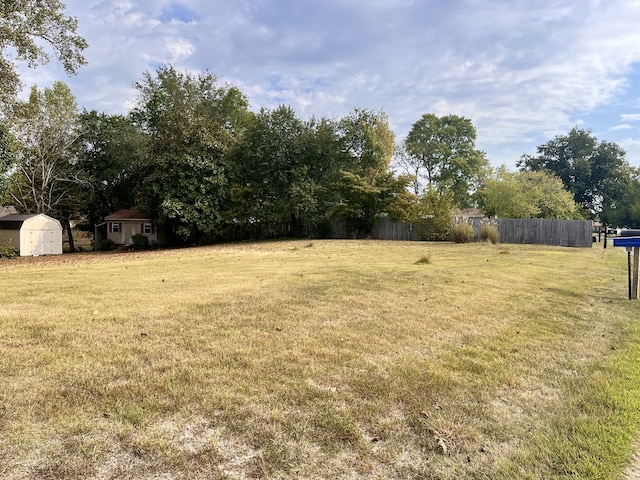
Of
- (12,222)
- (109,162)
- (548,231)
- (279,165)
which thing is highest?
(109,162)

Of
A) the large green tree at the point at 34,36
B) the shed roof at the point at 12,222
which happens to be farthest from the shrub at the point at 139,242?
the large green tree at the point at 34,36

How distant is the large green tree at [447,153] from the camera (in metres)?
41.2

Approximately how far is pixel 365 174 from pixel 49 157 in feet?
68.3

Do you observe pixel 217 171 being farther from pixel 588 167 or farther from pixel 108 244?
pixel 588 167

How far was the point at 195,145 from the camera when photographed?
24.4 m

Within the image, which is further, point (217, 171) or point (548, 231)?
point (217, 171)

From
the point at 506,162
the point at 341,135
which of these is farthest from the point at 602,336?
the point at 506,162

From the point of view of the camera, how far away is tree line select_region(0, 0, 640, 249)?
24.0 m

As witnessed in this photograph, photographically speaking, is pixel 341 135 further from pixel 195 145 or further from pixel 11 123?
pixel 11 123

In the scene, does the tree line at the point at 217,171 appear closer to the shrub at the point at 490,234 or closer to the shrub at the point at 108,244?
the shrub at the point at 490,234

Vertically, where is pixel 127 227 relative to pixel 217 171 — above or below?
below

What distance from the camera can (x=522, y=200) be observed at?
27.4 meters

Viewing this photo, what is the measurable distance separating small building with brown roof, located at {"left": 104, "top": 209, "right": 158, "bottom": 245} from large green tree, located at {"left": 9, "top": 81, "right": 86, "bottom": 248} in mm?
2838

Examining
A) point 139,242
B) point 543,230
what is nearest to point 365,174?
point 543,230
